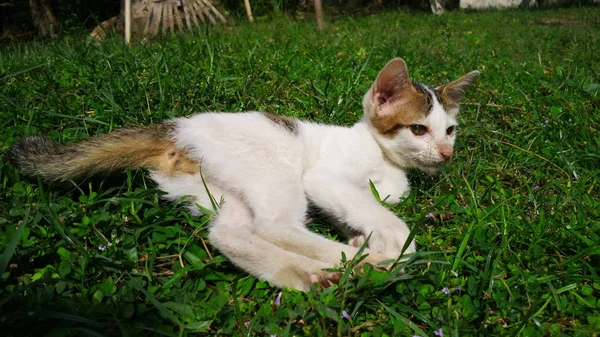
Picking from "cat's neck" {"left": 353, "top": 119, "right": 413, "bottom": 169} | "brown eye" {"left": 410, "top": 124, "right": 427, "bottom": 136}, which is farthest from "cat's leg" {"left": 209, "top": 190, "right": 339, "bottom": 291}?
"brown eye" {"left": 410, "top": 124, "right": 427, "bottom": 136}

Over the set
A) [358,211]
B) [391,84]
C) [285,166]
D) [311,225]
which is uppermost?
[391,84]

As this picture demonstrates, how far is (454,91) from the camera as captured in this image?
2.51 meters

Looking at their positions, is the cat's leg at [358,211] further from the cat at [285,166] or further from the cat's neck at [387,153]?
the cat's neck at [387,153]

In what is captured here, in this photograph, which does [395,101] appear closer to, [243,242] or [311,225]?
[311,225]

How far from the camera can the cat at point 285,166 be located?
64.0 inches

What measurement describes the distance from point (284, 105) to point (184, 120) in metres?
1.07

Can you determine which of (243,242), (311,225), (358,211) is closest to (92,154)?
(243,242)

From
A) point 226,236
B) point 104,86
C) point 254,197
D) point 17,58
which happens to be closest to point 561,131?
point 254,197

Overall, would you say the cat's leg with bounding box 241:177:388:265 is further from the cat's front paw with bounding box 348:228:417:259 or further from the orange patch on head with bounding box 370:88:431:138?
the orange patch on head with bounding box 370:88:431:138

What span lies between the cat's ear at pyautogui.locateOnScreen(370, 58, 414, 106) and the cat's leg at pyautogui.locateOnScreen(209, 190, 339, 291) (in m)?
1.08

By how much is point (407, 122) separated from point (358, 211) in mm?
665

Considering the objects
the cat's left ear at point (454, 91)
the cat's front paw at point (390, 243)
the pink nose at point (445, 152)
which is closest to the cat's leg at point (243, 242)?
the cat's front paw at point (390, 243)

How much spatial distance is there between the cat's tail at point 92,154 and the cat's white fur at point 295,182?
0.10 m

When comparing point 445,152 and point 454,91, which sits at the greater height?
point 454,91
